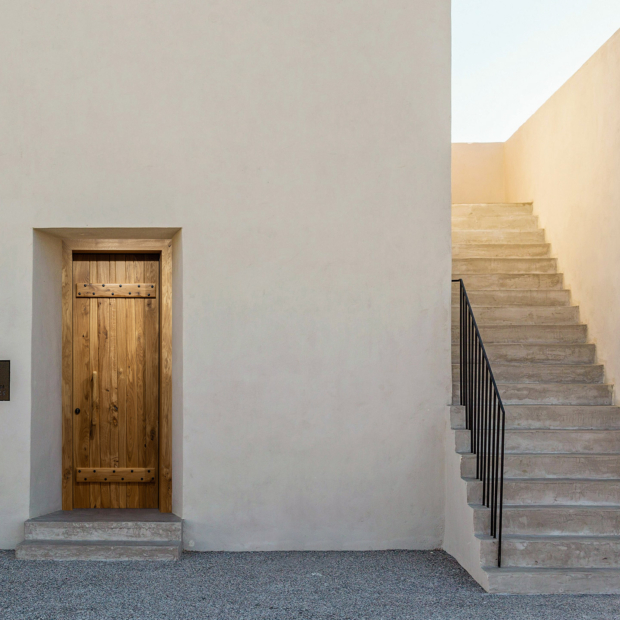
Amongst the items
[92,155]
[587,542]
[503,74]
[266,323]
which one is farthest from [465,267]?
[503,74]

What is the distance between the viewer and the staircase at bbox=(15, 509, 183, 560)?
4109mm

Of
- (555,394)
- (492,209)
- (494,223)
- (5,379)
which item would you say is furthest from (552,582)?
(492,209)

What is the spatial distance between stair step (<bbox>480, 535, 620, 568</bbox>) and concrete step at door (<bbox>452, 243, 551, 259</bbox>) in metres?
3.43

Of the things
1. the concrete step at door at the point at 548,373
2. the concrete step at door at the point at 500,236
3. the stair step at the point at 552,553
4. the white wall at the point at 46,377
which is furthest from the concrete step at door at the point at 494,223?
the white wall at the point at 46,377

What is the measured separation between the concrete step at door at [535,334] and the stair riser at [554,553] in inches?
80.3

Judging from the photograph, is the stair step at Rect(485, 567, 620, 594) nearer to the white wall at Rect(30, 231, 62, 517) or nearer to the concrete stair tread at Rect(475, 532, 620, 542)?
the concrete stair tread at Rect(475, 532, 620, 542)

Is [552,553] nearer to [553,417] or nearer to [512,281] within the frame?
[553,417]

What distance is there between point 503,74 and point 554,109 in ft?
11.5

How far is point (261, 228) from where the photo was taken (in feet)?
14.5

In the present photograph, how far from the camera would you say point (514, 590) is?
346cm

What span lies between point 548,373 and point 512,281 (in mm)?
1316

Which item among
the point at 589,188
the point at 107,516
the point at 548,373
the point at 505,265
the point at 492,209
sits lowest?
the point at 107,516

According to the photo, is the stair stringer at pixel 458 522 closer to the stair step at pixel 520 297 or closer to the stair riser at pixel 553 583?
the stair riser at pixel 553 583

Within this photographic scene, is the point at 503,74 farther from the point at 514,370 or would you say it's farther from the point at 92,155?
the point at 92,155
